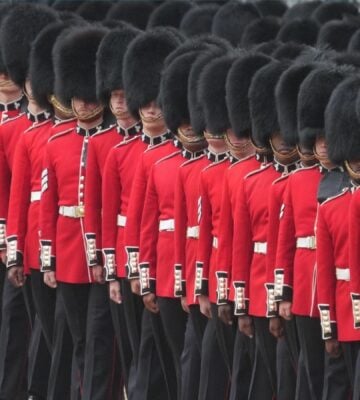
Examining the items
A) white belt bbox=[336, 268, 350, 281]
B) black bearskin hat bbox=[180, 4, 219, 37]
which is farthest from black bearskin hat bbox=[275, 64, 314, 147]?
black bearskin hat bbox=[180, 4, 219, 37]

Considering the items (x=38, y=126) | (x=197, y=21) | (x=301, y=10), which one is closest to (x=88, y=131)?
(x=38, y=126)

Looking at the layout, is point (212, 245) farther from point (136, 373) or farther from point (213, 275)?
point (136, 373)

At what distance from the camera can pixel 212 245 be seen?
10492mm

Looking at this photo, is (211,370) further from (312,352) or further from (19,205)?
(19,205)

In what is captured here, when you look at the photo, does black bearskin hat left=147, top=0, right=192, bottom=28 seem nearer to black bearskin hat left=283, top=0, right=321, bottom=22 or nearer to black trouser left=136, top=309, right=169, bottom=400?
black bearskin hat left=283, top=0, right=321, bottom=22

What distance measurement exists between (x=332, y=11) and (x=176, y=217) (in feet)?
21.4

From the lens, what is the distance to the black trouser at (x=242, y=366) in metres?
10.3

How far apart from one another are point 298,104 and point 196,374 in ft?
5.21

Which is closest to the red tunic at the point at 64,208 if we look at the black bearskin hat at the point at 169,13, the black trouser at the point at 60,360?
the black trouser at the point at 60,360

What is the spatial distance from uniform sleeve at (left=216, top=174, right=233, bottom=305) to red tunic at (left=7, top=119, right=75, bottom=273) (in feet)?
6.02

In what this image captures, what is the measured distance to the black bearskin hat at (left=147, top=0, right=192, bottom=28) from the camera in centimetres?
1667

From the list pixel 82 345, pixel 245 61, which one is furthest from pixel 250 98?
pixel 82 345

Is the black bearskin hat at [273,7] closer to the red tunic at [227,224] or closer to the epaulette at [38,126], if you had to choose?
the epaulette at [38,126]

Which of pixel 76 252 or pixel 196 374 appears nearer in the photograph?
pixel 196 374
